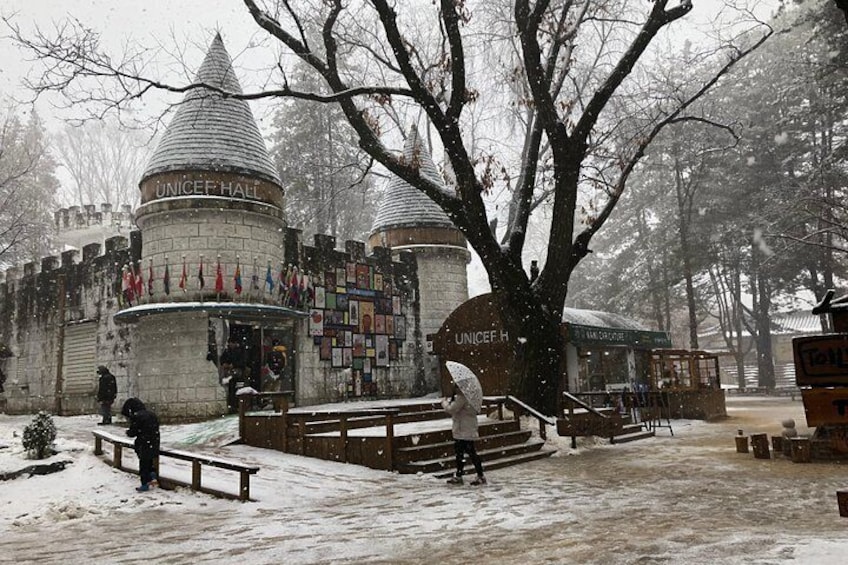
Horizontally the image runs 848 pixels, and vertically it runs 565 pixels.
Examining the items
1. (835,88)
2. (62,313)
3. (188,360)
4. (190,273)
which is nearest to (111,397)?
(188,360)

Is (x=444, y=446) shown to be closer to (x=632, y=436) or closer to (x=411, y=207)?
(x=632, y=436)

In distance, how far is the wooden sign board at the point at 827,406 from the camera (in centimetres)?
273

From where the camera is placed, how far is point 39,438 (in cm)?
948

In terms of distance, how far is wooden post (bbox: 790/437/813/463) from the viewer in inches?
390

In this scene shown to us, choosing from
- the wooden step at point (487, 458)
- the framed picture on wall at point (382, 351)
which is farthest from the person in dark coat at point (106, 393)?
the wooden step at point (487, 458)

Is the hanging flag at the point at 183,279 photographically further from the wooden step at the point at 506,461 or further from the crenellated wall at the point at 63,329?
the wooden step at the point at 506,461

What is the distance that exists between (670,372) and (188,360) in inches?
619

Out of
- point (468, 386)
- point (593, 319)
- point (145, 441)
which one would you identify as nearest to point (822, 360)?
point (468, 386)

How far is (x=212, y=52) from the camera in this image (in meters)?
17.2

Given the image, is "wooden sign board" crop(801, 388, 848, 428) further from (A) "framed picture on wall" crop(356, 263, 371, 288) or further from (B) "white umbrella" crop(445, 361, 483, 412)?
(A) "framed picture on wall" crop(356, 263, 371, 288)

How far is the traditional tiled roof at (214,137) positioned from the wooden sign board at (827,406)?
14.8 metres

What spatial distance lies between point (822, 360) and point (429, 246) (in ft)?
61.5

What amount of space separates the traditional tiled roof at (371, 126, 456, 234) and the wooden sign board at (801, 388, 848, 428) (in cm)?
1879

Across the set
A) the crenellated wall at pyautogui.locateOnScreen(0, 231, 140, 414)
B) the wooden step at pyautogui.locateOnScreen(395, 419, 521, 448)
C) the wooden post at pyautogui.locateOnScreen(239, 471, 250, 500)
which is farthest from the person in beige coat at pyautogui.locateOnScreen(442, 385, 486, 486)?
the crenellated wall at pyautogui.locateOnScreen(0, 231, 140, 414)
